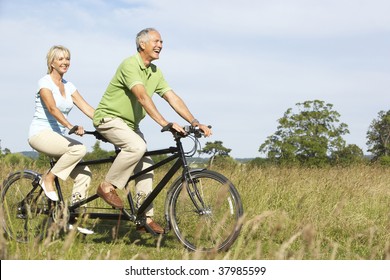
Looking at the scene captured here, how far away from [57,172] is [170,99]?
1.53 metres

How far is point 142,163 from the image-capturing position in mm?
6371

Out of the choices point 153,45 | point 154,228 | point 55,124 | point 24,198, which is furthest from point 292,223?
point 24,198

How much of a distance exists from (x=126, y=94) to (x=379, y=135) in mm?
67714

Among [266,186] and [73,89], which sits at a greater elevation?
[73,89]

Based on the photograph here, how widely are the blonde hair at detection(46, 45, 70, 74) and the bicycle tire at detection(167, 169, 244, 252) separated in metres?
1.97

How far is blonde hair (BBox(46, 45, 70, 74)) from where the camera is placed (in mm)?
6355

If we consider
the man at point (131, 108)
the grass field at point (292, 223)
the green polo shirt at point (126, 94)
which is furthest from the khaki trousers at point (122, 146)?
the grass field at point (292, 223)

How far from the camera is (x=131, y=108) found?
6.10m

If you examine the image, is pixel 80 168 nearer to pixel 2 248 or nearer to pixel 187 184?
pixel 187 184

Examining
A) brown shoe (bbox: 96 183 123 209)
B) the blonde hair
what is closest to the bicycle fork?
brown shoe (bbox: 96 183 123 209)
